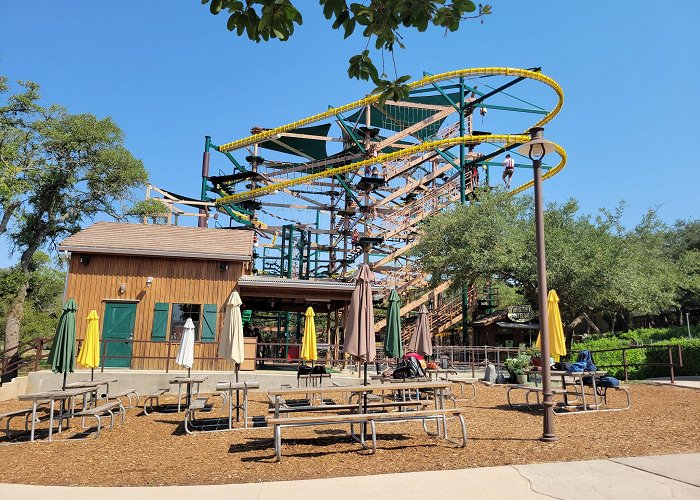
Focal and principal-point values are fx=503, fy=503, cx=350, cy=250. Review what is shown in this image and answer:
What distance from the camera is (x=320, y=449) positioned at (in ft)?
22.4

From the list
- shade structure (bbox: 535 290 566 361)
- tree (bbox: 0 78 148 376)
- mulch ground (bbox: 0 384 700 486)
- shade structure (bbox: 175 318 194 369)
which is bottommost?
mulch ground (bbox: 0 384 700 486)

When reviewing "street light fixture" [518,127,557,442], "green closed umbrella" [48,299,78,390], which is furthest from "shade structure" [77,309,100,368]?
"street light fixture" [518,127,557,442]

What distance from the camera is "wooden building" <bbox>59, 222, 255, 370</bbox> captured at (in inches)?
634

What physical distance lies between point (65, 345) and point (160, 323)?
5.77 meters


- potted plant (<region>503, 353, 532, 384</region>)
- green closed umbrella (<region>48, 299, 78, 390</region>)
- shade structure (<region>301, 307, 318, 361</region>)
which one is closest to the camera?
green closed umbrella (<region>48, 299, 78, 390</region>)

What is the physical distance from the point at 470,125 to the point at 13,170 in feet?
89.6

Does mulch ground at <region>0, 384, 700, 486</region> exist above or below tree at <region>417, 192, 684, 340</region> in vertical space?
below

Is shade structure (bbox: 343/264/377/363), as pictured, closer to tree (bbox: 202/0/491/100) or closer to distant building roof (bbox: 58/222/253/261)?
tree (bbox: 202/0/491/100)

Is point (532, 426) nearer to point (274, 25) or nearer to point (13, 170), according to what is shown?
point (274, 25)

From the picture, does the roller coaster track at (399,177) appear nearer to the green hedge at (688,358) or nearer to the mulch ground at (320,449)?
the green hedge at (688,358)

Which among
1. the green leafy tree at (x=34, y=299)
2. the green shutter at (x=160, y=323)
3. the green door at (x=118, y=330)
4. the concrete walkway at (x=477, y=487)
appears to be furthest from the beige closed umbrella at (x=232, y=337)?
the green leafy tree at (x=34, y=299)

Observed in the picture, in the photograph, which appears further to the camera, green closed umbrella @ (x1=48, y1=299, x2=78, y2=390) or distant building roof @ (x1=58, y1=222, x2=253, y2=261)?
distant building roof @ (x1=58, y1=222, x2=253, y2=261)

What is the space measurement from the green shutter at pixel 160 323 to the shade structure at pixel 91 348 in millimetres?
4215

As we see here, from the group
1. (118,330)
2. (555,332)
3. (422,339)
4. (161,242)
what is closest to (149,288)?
(118,330)
